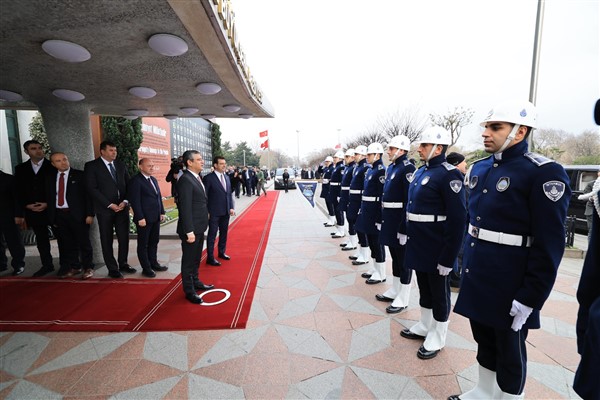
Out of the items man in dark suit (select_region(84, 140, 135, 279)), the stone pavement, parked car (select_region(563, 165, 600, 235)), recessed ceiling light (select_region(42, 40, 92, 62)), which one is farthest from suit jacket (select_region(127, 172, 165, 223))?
parked car (select_region(563, 165, 600, 235))

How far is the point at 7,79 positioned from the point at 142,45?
Answer: 7.73 ft

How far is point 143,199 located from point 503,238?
15.1 feet

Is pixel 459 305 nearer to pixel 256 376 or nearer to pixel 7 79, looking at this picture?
pixel 256 376

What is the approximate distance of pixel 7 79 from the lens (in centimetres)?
386

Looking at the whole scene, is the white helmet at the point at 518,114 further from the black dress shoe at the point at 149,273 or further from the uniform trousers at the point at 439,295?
the black dress shoe at the point at 149,273

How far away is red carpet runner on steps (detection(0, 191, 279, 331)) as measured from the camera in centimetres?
315

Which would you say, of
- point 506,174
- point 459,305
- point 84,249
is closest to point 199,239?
point 84,249

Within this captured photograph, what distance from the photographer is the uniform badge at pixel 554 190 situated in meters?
1.57

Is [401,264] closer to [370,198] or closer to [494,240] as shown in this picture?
[370,198]

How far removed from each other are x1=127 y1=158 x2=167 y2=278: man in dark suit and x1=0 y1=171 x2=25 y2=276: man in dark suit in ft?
6.44

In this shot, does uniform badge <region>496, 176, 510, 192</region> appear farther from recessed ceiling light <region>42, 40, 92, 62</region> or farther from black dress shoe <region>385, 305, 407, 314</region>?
recessed ceiling light <region>42, 40, 92, 62</region>

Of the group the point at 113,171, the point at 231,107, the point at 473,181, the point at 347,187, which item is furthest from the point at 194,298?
the point at 231,107

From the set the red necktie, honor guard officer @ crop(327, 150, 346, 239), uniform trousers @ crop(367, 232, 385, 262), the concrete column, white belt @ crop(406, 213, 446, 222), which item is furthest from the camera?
honor guard officer @ crop(327, 150, 346, 239)

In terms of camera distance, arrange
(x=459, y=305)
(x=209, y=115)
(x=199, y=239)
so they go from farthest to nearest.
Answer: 1. (x=209, y=115)
2. (x=199, y=239)
3. (x=459, y=305)
